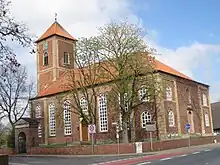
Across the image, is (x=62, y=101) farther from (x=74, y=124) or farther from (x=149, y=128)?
(x=149, y=128)

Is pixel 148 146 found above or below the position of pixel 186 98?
below

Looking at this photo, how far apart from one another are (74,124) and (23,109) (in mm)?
9230

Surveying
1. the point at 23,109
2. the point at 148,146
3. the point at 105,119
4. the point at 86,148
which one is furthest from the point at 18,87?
the point at 148,146

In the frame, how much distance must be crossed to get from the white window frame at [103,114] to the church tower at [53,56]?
14056 millimetres

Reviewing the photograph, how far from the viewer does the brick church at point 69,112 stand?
48.1 m

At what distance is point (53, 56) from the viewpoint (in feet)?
213

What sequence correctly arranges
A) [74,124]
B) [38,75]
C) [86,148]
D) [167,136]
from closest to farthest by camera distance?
[86,148] < [167,136] < [74,124] < [38,75]

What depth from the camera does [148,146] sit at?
3681cm

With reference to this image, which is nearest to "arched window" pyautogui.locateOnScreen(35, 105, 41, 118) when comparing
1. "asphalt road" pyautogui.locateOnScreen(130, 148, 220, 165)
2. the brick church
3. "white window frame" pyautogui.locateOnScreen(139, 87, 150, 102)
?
the brick church

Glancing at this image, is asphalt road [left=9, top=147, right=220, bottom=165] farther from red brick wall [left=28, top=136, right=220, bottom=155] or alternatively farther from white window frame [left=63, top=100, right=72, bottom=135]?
white window frame [left=63, top=100, right=72, bottom=135]

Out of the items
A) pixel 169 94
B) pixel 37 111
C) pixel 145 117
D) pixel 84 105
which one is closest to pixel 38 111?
pixel 37 111

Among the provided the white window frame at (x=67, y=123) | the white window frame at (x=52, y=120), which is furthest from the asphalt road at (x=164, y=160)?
the white window frame at (x=52, y=120)

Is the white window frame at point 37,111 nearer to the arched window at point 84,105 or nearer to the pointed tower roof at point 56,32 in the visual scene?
the arched window at point 84,105

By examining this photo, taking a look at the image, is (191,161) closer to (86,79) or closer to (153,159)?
(153,159)
